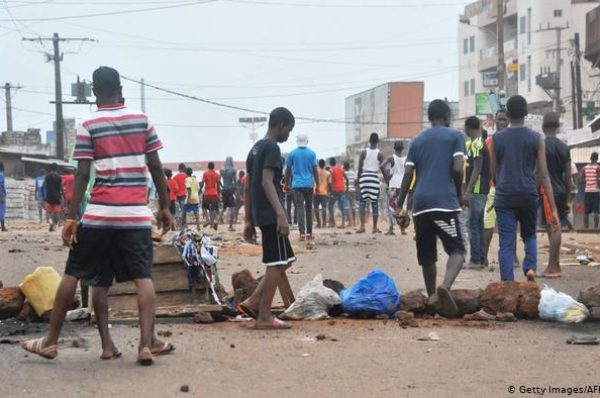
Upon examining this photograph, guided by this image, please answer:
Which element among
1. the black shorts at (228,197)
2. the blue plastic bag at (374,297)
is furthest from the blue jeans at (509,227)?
the black shorts at (228,197)

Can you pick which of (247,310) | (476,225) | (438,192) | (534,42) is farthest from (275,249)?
(534,42)

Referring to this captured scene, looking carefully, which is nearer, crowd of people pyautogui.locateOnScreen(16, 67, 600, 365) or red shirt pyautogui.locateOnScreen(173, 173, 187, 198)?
Result: crowd of people pyautogui.locateOnScreen(16, 67, 600, 365)

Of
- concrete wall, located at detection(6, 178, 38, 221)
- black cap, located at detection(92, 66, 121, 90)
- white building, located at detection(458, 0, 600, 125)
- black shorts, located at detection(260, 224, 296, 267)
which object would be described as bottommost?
concrete wall, located at detection(6, 178, 38, 221)

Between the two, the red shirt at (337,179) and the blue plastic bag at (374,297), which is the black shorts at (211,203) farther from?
the blue plastic bag at (374,297)

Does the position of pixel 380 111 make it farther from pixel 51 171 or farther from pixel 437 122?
pixel 437 122

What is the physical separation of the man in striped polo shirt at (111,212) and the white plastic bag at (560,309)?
3.28 meters

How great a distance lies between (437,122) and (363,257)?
5.83m

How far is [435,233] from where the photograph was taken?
8.12m

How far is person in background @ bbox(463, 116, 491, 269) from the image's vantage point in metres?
11.0

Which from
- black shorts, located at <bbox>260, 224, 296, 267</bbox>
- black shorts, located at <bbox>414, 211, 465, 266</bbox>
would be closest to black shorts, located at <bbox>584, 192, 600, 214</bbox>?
black shorts, located at <bbox>414, 211, 465, 266</bbox>

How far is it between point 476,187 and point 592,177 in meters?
13.1

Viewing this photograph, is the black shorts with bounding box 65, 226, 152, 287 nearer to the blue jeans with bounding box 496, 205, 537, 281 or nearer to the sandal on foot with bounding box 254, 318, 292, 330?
the sandal on foot with bounding box 254, 318, 292, 330

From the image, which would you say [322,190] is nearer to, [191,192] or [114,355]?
[191,192]

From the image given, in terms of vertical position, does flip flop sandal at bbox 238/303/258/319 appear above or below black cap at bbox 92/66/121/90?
below
